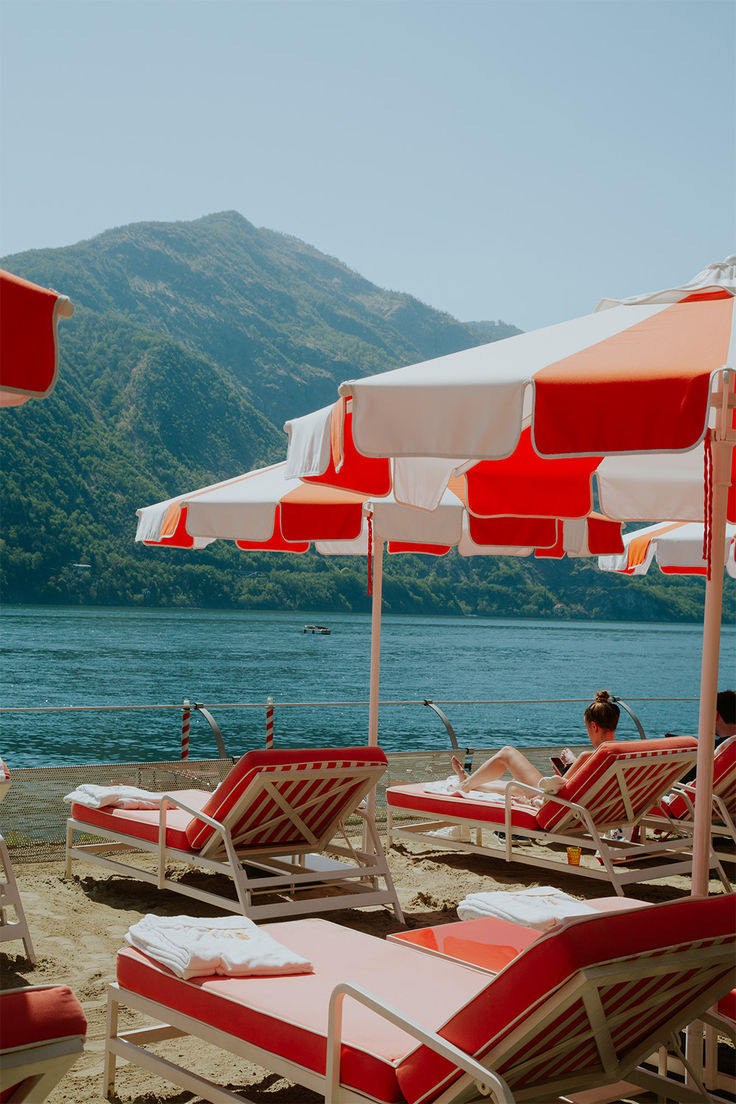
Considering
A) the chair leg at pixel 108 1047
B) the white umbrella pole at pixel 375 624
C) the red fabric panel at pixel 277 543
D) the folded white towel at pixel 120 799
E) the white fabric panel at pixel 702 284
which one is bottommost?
the chair leg at pixel 108 1047

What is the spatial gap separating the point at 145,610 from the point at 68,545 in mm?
11075

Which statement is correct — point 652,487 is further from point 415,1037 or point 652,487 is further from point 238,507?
point 415,1037

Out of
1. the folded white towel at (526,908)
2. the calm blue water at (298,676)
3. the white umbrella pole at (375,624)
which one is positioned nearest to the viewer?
the folded white towel at (526,908)

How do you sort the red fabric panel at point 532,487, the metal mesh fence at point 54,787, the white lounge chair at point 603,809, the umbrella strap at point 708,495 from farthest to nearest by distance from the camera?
the metal mesh fence at point 54,787, the white lounge chair at point 603,809, the red fabric panel at point 532,487, the umbrella strap at point 708,495

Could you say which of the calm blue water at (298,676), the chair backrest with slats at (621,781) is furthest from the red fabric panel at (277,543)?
the calm blue water at (298,676)

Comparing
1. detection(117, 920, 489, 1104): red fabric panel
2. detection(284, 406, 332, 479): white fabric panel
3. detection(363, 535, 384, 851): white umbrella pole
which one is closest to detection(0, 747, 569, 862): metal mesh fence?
detection(363, 535, 384, 851): white umbrella pole

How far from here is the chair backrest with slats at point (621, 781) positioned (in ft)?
20.3

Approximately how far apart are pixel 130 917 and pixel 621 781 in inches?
116

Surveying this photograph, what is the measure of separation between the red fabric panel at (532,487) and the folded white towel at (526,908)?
6.43ft

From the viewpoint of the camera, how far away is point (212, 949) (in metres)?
3.50

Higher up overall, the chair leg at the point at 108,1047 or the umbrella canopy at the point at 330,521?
the umbrella canopy at the point at 330,521

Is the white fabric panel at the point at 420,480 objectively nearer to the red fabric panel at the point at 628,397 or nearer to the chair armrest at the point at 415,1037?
the red fabric panel at the point at 628,397

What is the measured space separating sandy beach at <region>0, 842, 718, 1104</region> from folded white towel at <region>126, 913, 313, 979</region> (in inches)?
20.2

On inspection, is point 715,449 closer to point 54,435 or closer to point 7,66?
point 7,66
